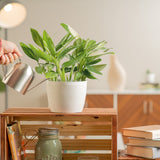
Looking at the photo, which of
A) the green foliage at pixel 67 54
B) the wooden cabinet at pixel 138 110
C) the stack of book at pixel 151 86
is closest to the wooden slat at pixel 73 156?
the green foliage at pixel 67 54

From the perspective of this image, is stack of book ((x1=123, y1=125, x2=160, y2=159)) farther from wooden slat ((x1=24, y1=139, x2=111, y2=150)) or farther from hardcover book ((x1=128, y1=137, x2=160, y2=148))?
wooden slat ((x1=24, y1=139, x2=111, y2=150))

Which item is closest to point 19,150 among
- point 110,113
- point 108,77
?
point 110,113

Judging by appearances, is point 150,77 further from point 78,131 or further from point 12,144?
point 12,144

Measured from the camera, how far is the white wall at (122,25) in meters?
5.12

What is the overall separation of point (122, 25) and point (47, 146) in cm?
384

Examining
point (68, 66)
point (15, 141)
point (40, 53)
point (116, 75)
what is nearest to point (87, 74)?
point (68, 66)

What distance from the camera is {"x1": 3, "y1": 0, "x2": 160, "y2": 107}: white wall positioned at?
5117 millimetres

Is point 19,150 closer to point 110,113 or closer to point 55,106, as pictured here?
→ point 55,106

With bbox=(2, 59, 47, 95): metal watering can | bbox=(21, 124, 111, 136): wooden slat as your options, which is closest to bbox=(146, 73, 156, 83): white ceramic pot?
bbox=(21, 124, 111, 136): wooden slat

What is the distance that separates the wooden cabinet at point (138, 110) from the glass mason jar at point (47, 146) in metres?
3.25

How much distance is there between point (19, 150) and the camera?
1.69 meters

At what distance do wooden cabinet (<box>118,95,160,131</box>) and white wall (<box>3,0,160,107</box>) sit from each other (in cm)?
42

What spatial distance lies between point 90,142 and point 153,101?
317cm

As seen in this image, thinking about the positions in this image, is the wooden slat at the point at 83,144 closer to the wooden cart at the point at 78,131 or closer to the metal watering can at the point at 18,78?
the wooden cart at the point at 78,131
